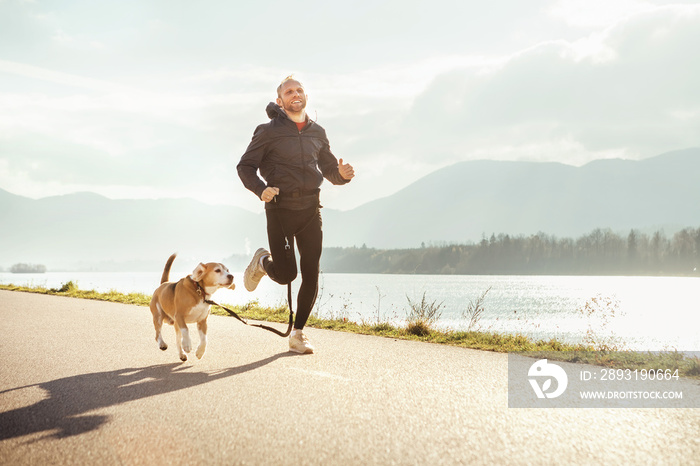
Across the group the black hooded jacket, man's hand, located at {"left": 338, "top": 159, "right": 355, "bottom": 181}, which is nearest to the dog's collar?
the black hooded jacket

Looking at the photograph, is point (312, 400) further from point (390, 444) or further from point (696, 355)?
point (696, 355)

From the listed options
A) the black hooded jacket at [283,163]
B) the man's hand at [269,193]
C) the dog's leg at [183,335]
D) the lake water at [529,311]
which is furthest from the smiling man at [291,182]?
the dog's leg at [183,335]

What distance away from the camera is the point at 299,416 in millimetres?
3510

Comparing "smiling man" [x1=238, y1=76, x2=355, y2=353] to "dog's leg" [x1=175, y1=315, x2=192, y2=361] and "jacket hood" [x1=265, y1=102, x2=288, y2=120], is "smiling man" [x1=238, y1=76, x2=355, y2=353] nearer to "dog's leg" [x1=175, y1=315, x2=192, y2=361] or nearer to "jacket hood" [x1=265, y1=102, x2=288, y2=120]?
"jacket hood" [x1=265, y1=102, x2=288, y2=120]

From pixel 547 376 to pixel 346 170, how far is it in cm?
318

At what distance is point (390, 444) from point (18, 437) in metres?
2.16

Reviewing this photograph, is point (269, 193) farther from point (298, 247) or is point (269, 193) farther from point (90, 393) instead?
point (90, 393)

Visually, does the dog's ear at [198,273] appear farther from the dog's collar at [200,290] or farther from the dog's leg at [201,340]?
the dog's leg at [201,340]

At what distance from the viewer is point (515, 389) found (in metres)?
4.38

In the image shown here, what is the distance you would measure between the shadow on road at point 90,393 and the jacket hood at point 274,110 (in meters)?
2.80

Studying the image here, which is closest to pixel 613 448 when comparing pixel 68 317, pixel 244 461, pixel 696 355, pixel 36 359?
pixel 244 461

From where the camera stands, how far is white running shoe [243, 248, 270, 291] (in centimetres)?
678

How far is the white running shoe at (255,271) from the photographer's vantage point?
6.78 meters

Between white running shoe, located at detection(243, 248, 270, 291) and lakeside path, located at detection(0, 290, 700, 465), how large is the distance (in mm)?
1085
